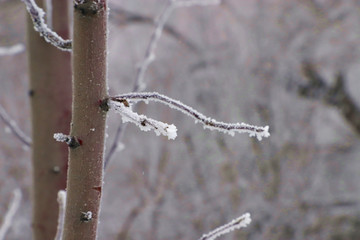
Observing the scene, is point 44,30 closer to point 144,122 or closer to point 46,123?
point 144,122

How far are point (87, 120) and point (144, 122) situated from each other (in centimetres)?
5

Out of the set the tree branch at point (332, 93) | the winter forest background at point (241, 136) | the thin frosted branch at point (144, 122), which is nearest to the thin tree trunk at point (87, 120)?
the thin frosted branch at point (144, 122)

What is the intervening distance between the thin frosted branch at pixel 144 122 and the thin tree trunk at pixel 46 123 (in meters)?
0.35

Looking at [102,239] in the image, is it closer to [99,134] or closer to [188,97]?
[188,97]

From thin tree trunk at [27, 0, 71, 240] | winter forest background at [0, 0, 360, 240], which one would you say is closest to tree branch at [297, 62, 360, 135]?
winter forest background at [0, 0, 360, 240]

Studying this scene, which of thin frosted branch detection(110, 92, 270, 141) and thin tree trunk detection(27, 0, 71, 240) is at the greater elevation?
thin tree trunk detection(27, 0, 71, 240)

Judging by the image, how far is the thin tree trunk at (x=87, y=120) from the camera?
325mm

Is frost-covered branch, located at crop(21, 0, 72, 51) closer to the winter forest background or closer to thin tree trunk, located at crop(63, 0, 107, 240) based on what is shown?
A: thin tree trunk, located at crop(63, 0, 107, 240)

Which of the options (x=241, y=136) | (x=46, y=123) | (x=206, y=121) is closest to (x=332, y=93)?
(x=241, y=136)

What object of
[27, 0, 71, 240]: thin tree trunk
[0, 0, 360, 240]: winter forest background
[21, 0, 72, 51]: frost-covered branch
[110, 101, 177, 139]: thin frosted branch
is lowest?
[110, 101, 177, 139]: thin frosted branch

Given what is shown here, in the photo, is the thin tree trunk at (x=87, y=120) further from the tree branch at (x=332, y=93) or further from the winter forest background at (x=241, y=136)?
the tree branch at (x=332, y=93)

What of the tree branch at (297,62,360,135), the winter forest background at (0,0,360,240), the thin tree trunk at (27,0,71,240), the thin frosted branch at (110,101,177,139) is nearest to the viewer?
the thin frosted branch at (110,101,177,139)

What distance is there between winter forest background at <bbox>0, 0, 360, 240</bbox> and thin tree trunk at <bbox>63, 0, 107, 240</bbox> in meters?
3.07

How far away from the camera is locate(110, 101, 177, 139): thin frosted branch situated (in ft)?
1.05
